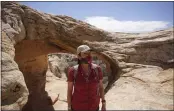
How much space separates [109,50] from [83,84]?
16.8 feet

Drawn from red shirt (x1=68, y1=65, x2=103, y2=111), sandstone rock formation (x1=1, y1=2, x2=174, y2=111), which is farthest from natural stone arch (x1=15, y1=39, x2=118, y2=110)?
red shirt (x1=68, y1=65, x2=103, y2=111)

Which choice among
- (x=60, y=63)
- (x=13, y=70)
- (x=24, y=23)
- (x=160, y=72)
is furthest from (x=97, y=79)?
(x=60, y=63)

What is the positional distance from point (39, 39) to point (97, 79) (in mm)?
5240

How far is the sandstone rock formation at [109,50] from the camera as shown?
5.61 metres

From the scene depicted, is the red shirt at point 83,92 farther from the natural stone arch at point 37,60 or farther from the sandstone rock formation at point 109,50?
the natural stone arch at point 37,60

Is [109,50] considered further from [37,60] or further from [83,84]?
[83,84]

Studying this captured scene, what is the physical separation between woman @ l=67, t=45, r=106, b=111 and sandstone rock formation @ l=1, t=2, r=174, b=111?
1957 mm

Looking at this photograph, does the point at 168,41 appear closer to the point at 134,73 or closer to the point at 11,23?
the point at 134,73

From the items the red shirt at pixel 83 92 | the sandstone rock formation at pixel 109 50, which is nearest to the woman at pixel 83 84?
the red shirt at pixel 83 92

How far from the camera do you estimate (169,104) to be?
5141 millimetres

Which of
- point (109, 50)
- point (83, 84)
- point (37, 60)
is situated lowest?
point (37, 60)

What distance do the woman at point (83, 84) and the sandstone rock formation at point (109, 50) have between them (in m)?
1.96

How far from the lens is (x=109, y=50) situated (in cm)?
813

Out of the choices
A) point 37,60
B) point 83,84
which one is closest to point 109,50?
point 37,60
